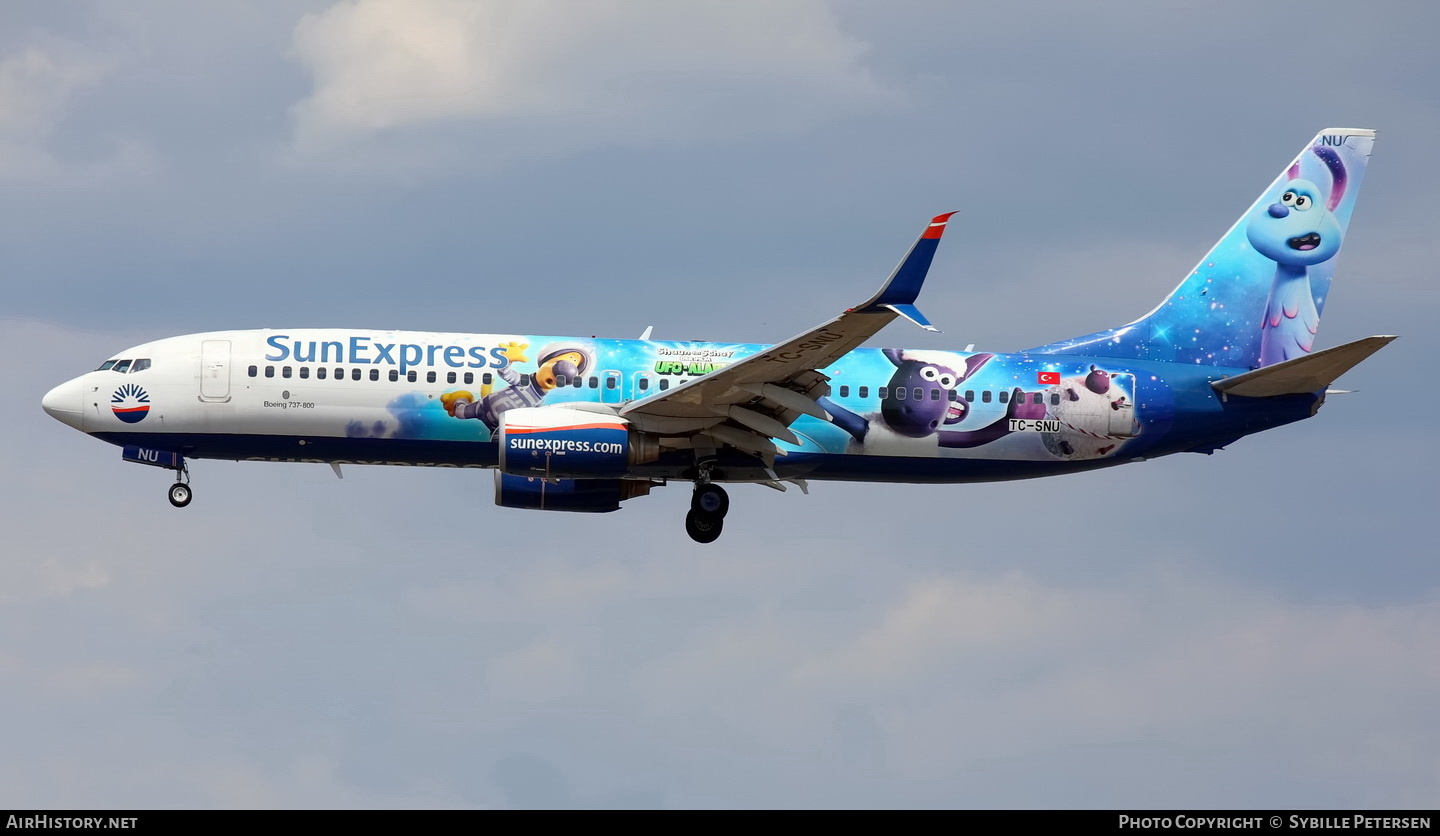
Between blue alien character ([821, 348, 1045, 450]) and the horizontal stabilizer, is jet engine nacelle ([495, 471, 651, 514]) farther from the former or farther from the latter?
the horizontal stabilizer

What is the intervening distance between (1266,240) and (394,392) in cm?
2455

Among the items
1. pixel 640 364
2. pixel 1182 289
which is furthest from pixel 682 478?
pixel 1182 289

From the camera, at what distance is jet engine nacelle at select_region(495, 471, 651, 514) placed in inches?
1893

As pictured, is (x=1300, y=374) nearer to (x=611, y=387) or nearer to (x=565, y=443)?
(x=611, y=387)

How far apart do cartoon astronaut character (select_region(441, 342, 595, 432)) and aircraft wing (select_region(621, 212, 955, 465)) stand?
6.66 feet

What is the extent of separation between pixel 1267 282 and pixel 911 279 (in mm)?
16802

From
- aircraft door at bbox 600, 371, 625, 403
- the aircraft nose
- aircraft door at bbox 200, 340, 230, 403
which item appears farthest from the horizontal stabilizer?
the aircraft nose

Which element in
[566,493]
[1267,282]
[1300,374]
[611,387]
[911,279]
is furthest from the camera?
[1267,282]

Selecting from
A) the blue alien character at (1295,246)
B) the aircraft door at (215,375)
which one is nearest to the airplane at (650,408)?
the aircraft door at (215,375)

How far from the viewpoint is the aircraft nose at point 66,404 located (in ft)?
152

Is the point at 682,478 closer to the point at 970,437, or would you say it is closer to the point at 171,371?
the point at 970,437

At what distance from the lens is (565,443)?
44.1 m

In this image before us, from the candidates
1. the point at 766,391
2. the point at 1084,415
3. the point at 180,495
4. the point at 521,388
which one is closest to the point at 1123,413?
the point at 1084,415
